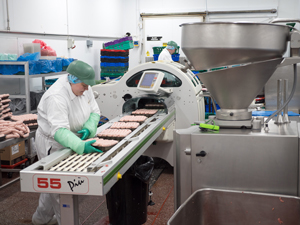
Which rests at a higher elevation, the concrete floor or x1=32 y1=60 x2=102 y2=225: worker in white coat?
x1=32 y1=60 x2=102 y2=225: worker in white coat

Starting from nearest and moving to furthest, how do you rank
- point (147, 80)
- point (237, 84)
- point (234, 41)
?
point (234, 41) < point (237, 84) < point (147, 80)

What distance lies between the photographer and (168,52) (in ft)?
27.2

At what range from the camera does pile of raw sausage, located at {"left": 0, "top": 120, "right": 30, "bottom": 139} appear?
3358mm

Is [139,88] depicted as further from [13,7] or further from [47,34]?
[47,34]

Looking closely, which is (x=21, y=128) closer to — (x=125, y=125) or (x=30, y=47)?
(x=125, y=125)

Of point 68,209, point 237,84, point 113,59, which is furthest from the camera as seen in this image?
point 113,59

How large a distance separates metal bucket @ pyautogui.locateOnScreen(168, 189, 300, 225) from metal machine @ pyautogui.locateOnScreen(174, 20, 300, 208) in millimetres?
85

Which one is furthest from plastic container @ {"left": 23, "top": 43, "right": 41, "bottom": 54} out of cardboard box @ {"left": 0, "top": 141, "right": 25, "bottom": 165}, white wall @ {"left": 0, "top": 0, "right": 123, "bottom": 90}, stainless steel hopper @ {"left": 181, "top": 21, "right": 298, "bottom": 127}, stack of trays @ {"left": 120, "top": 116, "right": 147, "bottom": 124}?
stainless steel hopper @ {"left": 181, "top": 21, "right": 298, "bottom": 127}

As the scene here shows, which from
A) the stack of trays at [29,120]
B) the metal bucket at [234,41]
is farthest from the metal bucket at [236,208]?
the stack of trays at [29,120]

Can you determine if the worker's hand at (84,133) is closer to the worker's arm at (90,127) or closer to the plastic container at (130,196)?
the worker's arm at (90,127)

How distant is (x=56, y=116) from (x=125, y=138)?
57cm

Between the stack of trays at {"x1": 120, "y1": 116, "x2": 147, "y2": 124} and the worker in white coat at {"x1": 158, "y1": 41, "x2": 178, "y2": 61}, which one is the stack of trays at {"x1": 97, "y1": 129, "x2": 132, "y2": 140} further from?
the worker in white coat at {"x1": 158, "y1": 41, "x2": 178, "y2": 61}

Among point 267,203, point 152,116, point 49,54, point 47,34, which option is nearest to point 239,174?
point 267,203

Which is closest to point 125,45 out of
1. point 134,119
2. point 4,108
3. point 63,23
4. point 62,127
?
point 63,23
